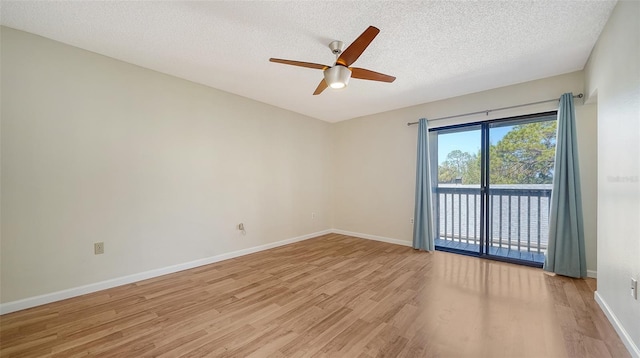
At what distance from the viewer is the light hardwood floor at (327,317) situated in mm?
1691

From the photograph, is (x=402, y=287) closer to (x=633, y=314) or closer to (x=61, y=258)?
(x=633, y=314)

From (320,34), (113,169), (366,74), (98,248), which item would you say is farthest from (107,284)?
(366,74)

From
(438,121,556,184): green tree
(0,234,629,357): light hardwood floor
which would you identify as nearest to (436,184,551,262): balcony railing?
(438,121,556,184): green tree

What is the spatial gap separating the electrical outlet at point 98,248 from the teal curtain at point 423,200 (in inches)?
168

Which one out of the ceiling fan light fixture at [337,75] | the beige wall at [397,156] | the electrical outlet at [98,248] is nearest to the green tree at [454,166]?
the beige wall at [397,156]

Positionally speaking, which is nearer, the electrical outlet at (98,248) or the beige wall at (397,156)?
the electrical outlet at (98,248)

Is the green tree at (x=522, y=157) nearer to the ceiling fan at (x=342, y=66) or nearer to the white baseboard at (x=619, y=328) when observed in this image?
the white baseboard at (x=619, y=328)

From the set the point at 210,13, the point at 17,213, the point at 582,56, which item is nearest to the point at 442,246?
the point at 582,56

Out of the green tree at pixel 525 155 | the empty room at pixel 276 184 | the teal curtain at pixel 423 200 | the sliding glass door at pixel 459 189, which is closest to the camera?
the empty room at pixel 276 184

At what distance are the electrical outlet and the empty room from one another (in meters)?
0.05

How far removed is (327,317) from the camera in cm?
207

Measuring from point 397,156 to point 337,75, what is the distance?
2701 millimetres

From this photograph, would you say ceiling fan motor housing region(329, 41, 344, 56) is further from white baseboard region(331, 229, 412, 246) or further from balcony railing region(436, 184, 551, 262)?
white baseboard region(331, 229, 412, 246)

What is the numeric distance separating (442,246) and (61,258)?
5.05 metres
